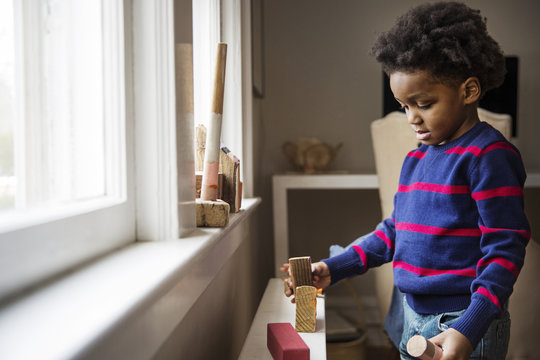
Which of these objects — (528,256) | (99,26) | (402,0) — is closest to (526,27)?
(402,0)

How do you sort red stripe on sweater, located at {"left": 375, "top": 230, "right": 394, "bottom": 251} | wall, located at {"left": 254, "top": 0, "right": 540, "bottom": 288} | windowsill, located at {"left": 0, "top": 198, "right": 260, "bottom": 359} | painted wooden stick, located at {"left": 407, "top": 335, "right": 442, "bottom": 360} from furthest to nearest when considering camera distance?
1. wall, located at {"left": 254, "top": 0, "right": 540, "bottom": 288}
2. red stripe on sweater, located at {"left": 375, "top": 230, "right": 394, "bottom": 251}
3. painted wooden stick, located at {"left": 407, "top": 335, "right": 442, "bottom": 360}
4. windowsill, located at {"left": 0, "top": 198, "right": 260, "bottom": 359}

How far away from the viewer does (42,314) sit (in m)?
0.42

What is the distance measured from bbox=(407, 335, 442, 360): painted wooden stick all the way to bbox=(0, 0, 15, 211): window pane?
586 mm

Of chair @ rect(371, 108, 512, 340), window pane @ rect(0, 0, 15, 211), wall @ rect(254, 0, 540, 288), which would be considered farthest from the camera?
wall @ rect(254, 0, 540, 288)

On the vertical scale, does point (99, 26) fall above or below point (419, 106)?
above

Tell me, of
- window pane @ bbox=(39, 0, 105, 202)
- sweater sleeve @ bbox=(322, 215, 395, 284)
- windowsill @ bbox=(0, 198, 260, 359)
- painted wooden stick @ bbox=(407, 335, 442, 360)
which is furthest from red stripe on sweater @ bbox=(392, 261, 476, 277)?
window pane @ bbox=(39, 0, 105, 202)

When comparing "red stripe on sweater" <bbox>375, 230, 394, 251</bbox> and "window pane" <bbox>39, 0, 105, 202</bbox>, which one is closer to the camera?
"window pane" <bbox>39, 0, 105, 202</bbox>

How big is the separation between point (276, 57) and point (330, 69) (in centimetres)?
31

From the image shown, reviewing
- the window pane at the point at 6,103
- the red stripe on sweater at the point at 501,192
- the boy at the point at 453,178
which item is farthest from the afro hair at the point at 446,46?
the window pane at the point at 6,103

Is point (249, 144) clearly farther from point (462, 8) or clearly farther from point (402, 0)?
point (402, 0)

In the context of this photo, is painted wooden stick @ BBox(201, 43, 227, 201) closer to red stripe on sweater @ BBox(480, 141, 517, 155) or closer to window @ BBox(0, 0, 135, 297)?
window @ BBox(0, 0, 135, 297)

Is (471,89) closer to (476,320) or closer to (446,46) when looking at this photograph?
(446,46)

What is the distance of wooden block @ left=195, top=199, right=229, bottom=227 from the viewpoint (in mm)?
933

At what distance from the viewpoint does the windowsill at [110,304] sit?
1.17ft
